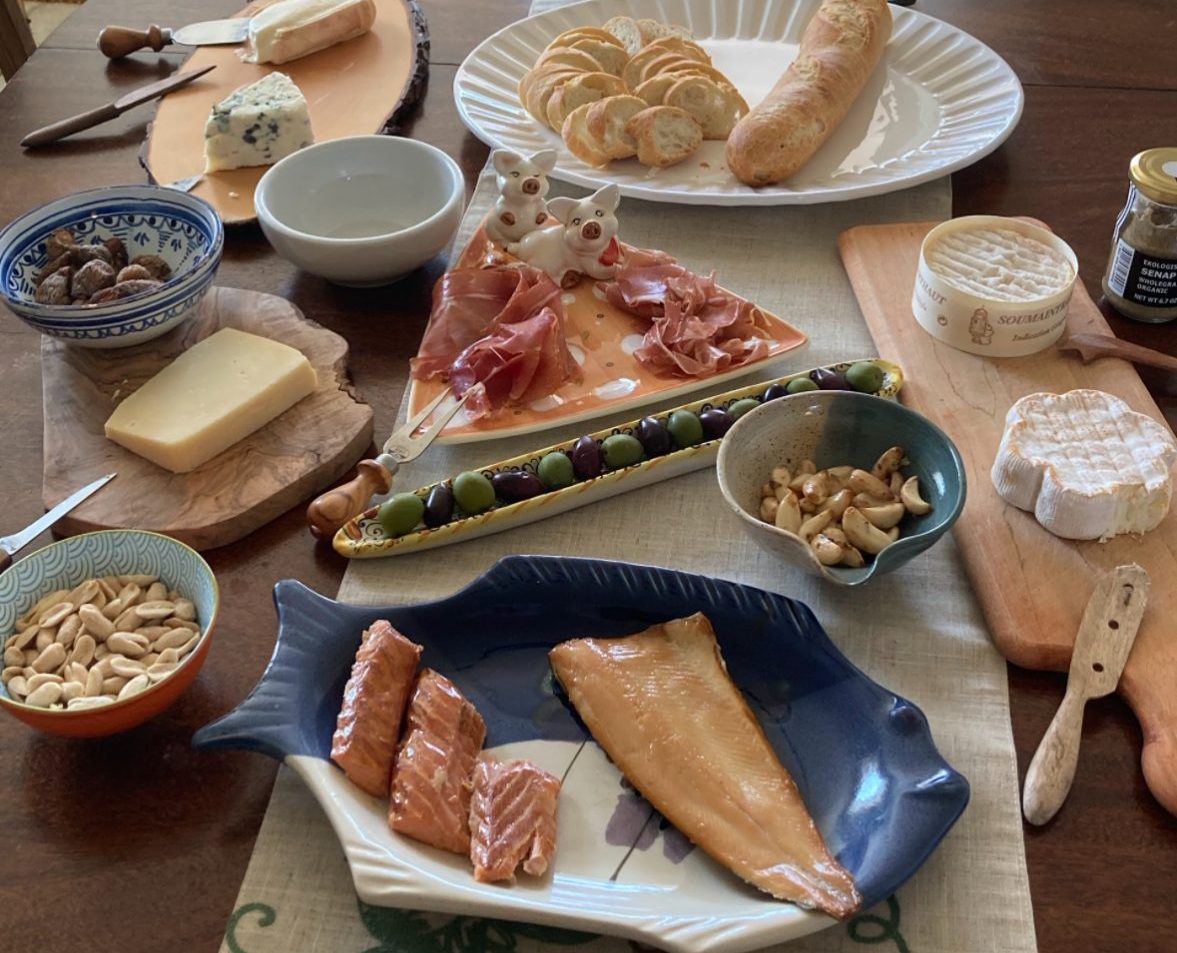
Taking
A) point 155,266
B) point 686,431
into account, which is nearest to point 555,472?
point 686,431

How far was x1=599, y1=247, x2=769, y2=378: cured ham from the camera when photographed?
4.52 feet

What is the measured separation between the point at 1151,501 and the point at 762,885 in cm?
58

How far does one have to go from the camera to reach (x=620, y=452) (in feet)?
4.08

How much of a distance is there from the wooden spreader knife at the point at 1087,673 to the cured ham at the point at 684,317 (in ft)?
1.60

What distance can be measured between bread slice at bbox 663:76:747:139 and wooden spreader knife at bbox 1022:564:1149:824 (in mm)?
969

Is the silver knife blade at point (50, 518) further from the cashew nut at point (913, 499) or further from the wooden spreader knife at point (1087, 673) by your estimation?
the wooden spreader knife at point (1087, 673)

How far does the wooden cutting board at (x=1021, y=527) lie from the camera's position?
1.03m

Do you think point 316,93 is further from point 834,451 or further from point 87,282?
point 834,451

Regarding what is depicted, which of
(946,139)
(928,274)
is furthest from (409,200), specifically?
(946,139)

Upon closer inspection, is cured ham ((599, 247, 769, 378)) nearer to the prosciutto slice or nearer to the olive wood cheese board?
the prosciutto slice

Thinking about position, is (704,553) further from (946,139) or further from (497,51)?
(497,51)

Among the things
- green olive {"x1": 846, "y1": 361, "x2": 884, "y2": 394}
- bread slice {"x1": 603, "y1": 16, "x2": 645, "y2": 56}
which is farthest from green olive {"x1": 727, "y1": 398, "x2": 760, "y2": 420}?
bread slice {"x1": 603, "y1": 16, "x2": 645, "y2": 56}

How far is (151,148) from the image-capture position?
5.97 feet

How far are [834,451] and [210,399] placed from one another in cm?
69
